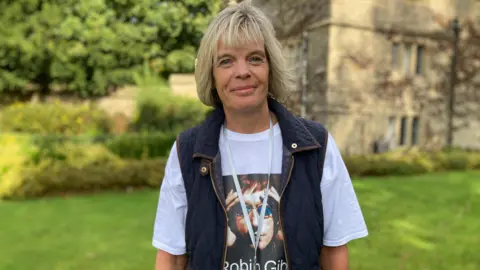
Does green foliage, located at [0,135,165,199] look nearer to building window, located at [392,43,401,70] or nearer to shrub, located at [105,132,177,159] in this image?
shrub, located at [105,132,177,159]

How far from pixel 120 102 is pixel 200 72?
1895 cm

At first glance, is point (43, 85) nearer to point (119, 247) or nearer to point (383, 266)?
point (119, 247)

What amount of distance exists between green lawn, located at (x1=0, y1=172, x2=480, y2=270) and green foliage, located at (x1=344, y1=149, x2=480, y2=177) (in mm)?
1687

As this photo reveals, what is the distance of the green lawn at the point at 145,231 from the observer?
4.84m

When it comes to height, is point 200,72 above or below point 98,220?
above

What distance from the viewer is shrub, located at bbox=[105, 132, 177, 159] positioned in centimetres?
1116

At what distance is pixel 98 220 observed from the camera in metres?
6.66

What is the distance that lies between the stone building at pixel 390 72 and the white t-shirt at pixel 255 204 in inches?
324

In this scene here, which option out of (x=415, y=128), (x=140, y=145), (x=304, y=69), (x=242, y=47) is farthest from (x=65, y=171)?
(x=415, y=128)

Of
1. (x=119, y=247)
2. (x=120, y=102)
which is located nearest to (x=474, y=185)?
(x=119, y=247)

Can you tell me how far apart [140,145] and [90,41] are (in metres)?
6.69

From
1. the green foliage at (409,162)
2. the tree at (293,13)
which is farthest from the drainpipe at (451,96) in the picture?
the tree at (293,13)

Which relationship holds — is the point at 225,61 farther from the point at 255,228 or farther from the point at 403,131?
the point at 403,131

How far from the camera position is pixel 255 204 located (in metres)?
1.63
